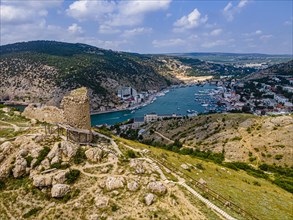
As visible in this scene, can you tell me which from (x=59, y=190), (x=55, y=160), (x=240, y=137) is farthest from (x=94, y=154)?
(x=240, y=137)

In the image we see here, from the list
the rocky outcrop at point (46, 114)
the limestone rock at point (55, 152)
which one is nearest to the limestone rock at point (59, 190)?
Answer: the limestone rock at point (55, 152)

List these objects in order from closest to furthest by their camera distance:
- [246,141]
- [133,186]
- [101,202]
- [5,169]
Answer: [101,202] < [133,186] < [5,169] < [246,141]

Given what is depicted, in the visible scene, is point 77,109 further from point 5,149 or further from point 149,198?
point 149,198

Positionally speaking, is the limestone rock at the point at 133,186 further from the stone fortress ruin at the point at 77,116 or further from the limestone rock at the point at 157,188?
the stone fortress ruin at the point at 77,116

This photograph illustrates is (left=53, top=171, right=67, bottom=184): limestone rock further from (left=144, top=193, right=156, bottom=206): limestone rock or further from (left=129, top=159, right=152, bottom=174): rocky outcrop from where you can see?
(left=144, top=193, right=156, bottom=206): limestone rock

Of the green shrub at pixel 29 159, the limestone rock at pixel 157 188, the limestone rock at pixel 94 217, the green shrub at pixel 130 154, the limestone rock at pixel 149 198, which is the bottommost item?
the limestone rock at pixel 94 217
